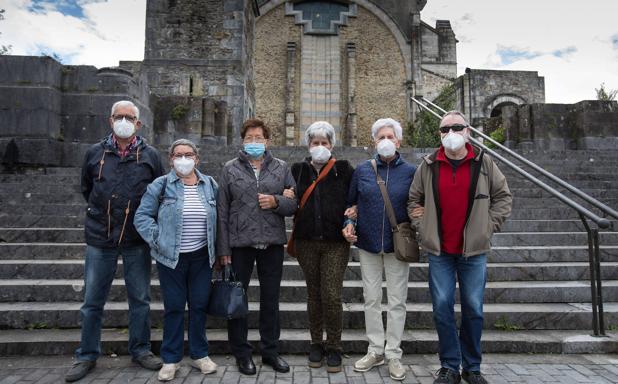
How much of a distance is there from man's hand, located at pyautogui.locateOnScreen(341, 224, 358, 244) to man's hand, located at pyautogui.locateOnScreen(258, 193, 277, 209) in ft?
1.91

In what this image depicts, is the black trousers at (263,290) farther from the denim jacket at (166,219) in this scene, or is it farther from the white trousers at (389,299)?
the white trousers at (389,299)

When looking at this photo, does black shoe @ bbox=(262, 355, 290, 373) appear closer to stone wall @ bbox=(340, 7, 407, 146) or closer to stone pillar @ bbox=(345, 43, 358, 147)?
stone pillar @ bbox=(345, 43, 358, 147)

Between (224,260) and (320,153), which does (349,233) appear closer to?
(320,153)

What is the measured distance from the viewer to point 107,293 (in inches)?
134

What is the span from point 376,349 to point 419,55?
21.3m

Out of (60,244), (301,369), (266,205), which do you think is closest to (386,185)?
(266,205)

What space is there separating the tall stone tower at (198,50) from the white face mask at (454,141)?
9757 mm

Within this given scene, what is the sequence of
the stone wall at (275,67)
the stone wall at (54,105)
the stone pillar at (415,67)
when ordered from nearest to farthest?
the stone wall at (54,105) → the stone pillar at (415,67) → the stone wall at (275,67)

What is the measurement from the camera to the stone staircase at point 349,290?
3740 mm

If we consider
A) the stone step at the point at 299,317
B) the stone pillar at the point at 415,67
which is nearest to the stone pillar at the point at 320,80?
the stone pillar at the point at 415,67

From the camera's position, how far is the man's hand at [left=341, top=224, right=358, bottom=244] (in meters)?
3.27

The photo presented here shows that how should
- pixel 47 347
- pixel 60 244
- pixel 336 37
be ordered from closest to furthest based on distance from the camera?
1. pixel 47 347
2. pixel 60 244
3. pixel 336 37

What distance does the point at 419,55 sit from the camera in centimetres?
2225

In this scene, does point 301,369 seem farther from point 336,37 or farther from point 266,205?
point 336,37
